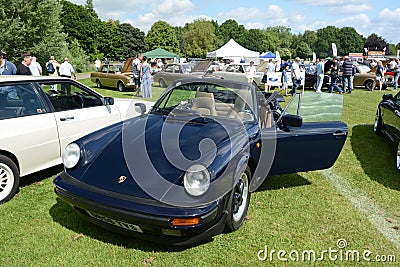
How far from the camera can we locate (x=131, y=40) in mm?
84812

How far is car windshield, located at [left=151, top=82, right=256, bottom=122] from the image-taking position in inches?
159

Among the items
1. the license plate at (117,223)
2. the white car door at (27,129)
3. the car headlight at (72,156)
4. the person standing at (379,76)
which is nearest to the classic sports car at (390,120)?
the license plate at (117,223)

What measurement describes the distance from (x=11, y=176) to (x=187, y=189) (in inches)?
104

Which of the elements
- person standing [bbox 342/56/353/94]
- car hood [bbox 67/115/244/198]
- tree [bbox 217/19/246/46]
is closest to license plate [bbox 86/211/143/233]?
car hood [bbox 67/115/244/198]

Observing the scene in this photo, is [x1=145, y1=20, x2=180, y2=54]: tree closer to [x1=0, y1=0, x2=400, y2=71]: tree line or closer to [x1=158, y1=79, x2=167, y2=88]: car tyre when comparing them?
[x1=0, y1=0, x2=400, y2=71]: tree line

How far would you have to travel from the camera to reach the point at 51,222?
145 inches

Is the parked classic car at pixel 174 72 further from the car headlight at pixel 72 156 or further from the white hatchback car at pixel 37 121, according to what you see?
the car headlight at pixel 72 156

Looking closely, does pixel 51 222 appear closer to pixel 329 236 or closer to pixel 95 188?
pixel 95 188

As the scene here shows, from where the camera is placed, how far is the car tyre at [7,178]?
402 centimetres

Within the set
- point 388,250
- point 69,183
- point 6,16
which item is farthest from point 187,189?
point 6,16

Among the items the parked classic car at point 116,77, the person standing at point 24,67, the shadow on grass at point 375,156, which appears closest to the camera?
the shadow on grass at point 375,156

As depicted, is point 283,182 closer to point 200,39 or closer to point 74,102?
point 74,102

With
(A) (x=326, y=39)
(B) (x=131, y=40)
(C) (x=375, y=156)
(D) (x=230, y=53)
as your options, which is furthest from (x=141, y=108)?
(A) (x=326, y=39)

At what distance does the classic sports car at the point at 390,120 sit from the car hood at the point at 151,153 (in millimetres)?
3467
